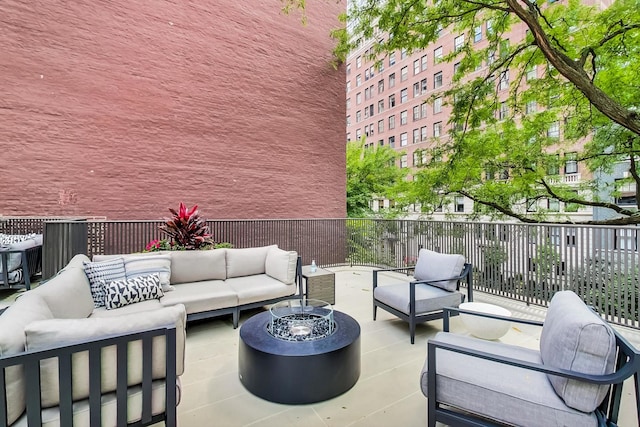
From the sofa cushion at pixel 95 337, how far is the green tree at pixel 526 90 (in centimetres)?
691

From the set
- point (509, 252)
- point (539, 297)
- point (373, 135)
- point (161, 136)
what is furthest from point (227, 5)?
point (373, 135)

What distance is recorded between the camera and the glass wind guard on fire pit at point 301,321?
2490mm

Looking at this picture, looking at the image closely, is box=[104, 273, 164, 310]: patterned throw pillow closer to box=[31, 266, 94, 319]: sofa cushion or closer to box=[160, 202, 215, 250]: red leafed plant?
box=[31, 266, 94, 319]: sofa cushion

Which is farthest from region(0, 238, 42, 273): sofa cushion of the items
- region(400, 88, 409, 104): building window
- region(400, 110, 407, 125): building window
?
region(400, 88, 409, 104): building window

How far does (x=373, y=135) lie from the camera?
31312 mm

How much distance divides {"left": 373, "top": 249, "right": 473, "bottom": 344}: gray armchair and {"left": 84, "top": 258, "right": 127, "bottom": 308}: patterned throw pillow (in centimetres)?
304

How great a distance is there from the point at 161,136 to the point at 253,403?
7242 millimetres

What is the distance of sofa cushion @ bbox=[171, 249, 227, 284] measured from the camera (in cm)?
395

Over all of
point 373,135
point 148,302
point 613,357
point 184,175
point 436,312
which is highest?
point 373,135

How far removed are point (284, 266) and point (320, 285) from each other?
0.68m

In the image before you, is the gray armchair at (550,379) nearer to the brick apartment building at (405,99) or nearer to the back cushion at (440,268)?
the back cushion at (440,268)

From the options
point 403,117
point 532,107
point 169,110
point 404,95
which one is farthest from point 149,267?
point 404,95

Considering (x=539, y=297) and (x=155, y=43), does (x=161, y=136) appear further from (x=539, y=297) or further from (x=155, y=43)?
(x=539, y=297)

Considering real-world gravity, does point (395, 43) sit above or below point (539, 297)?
above
